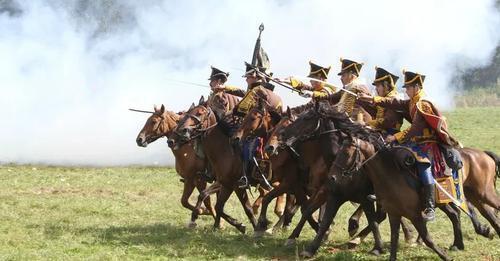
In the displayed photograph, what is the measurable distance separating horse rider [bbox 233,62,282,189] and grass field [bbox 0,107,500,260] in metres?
1.23

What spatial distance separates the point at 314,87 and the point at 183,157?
3048mm

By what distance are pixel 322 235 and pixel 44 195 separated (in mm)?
8882

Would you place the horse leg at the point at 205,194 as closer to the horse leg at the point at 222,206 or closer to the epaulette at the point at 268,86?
the horse leg at the point at 222,206

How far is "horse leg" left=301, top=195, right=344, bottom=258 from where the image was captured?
10.5 metres

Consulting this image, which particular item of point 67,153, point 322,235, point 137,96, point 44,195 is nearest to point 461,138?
point 137,96

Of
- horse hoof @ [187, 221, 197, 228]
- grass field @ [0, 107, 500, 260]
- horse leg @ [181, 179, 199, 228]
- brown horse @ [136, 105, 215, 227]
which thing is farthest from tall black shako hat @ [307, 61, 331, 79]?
horse hoof @ [187, 221, 197, 228]

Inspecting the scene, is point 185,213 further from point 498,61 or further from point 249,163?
point 498,61

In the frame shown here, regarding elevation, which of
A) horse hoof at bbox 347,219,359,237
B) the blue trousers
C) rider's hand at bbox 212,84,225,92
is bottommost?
horse hoof at bbox 347,219,359,237

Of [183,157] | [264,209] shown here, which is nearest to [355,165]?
[264,209]

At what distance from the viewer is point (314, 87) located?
12.8 meters

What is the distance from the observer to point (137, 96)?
28.7 m

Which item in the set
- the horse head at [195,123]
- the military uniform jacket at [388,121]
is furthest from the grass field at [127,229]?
the military uniform jacket at [388,121]

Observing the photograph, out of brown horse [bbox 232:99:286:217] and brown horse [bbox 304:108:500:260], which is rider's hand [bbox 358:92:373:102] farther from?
brown horse [bbox 232:99:286:217]

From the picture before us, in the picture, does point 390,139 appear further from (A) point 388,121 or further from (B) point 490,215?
(B) point 490,215
